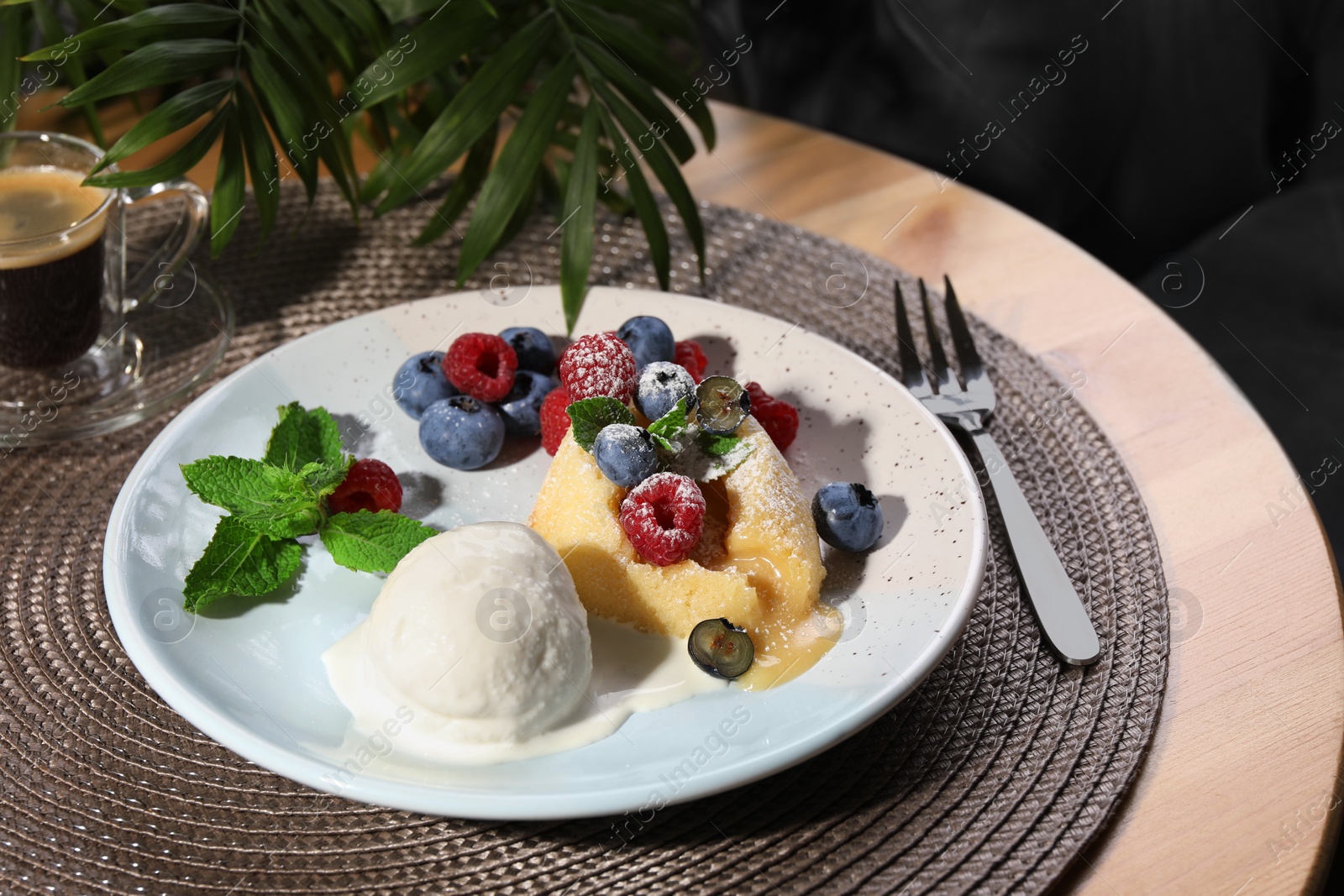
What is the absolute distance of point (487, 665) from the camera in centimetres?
101

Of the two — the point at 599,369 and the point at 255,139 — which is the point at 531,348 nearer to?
the point at 599,369

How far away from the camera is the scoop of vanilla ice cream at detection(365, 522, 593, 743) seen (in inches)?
39.9

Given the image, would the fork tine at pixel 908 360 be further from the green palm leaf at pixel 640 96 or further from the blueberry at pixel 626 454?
the blueberry at pixel 626 454

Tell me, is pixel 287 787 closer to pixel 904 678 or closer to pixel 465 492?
pixel 465 492

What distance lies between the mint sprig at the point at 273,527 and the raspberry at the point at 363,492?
0.01 meters

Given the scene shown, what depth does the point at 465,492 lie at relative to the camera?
1.35 metres

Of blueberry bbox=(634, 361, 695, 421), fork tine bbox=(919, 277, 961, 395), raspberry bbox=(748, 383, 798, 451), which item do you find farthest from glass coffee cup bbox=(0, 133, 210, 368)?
fork tine bbox=(919, 277, 961, 395)

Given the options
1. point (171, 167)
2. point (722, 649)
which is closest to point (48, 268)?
point (171, 167)

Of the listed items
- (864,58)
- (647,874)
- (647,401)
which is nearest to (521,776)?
(647,874)

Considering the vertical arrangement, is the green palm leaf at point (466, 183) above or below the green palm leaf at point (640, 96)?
below

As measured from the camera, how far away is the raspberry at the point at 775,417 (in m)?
1.32

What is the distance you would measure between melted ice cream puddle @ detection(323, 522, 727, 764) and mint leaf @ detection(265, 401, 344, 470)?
0.25 meters

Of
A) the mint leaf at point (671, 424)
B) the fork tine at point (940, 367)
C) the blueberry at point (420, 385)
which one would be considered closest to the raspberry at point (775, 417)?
the mint leaf at point (671, 424)

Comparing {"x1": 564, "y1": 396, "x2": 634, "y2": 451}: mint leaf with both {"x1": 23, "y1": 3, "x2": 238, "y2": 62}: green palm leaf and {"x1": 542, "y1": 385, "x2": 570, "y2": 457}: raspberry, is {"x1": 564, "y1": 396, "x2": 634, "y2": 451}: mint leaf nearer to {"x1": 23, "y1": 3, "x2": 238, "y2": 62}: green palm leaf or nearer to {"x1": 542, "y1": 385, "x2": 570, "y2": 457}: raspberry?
{"x1": 542, "y1": 385, "x2": 570, "y2": 457}: raspberry
